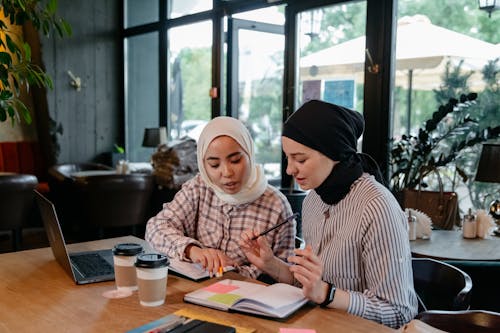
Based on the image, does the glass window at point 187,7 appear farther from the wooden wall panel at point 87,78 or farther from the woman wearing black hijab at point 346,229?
the woman wearing black hijab at point 346,229

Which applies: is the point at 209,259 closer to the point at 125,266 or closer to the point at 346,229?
the point at 125,266

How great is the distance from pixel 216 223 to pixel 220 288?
0.57m

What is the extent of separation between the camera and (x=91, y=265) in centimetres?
178

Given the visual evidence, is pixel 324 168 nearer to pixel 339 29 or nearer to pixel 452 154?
pixel 452 154

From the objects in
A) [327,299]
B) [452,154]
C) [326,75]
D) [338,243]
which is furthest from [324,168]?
[326,75]

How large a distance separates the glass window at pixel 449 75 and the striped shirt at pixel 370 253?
221 centimetres

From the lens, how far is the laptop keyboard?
1.69 meters

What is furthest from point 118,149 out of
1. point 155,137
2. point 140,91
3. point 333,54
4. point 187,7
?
point 333,54

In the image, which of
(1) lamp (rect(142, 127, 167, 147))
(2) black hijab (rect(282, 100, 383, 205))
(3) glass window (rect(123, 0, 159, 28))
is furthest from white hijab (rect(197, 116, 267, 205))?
(3) glass window (rect(123, 0, 159, 28))

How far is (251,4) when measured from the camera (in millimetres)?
5539

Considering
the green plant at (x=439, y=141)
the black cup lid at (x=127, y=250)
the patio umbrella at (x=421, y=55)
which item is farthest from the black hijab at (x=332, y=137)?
the patio umbrella at (x=421, y=55)

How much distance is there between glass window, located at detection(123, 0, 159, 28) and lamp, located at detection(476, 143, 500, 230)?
5.30 metres

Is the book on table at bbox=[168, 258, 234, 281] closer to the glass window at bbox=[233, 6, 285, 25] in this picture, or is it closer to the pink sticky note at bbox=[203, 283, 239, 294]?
the pink sticky note at bbox=[203, 283, 239, 294]

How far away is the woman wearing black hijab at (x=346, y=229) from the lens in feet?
4.58
